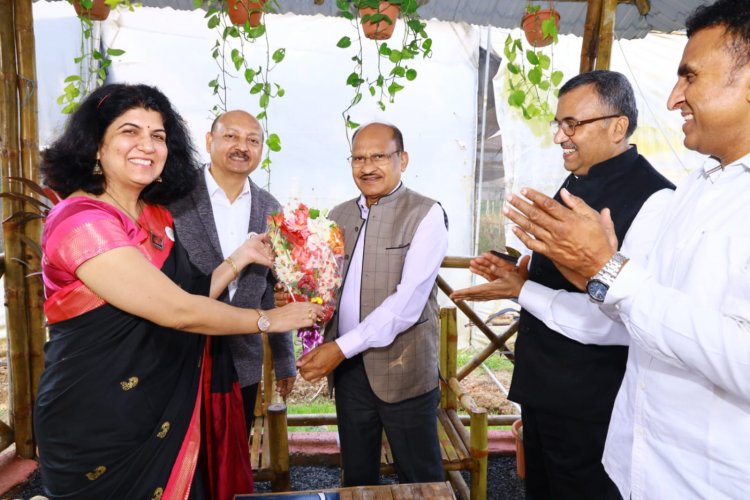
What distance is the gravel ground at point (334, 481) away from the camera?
128 inches

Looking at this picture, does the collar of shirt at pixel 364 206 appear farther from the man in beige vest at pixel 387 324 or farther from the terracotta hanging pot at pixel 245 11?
the terracotta hanging pot at pixel 245 11

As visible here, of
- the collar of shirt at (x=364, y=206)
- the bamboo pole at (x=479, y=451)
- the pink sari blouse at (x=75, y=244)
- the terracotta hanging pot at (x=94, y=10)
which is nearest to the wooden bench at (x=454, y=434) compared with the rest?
the bamboo pole at (x=479, y=451)

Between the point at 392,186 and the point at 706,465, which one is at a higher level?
the point at 392,186

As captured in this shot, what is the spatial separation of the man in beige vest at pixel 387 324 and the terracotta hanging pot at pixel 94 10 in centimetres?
170

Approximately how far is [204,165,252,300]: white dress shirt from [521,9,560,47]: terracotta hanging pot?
6.27 ft

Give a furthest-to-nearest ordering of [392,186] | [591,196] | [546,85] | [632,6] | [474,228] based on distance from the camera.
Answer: [474,228]
[632,6]
[546,85]
[392,186]
[591,196]

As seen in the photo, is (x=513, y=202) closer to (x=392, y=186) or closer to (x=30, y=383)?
(x=392, y=186)

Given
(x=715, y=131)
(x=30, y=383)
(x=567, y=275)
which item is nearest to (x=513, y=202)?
(x=567, y=275)

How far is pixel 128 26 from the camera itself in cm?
465

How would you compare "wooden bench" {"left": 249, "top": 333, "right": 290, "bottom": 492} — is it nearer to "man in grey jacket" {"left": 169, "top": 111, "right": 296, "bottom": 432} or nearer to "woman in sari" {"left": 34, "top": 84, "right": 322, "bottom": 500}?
"man in grey jacket" {"left": 169, "top": 111, "right": 296, "bottom": 432}

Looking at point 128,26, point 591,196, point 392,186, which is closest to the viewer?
point 591,196

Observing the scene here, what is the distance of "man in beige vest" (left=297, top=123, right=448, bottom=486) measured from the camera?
251 cm

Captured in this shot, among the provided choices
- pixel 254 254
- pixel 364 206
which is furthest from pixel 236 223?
pixel 364 206

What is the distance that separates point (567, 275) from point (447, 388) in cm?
206
